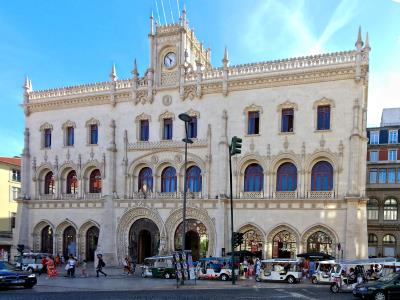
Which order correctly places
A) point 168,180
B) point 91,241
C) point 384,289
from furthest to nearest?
point 91,241 < point 168,180 < point 384,289

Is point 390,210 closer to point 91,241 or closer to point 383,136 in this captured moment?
point 383,136

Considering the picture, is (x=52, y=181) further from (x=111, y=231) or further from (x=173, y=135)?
(x=173, y=135)

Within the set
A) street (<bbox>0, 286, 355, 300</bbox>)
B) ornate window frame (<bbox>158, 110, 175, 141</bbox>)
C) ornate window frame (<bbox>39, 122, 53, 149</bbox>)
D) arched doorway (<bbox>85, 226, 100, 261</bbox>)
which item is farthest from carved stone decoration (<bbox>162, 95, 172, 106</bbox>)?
street (<bbox>0, 286, 355, 300</bbox>)

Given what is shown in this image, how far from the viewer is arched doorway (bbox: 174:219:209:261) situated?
121 feet

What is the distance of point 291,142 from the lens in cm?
3472

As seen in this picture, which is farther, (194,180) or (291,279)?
(194,180)

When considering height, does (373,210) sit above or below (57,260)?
above

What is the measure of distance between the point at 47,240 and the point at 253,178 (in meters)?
22.0

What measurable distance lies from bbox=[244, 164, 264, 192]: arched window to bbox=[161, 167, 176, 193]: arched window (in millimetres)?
6500

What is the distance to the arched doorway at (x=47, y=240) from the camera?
43812mm

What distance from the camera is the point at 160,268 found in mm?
31688

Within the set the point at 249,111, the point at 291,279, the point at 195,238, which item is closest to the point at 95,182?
the point at 195,238

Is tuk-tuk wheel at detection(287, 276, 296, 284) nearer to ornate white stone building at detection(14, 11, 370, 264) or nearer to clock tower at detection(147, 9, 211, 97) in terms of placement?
ornate white stone building at detection(14, 11, 370, 264)

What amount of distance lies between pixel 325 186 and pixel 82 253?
22.9m
